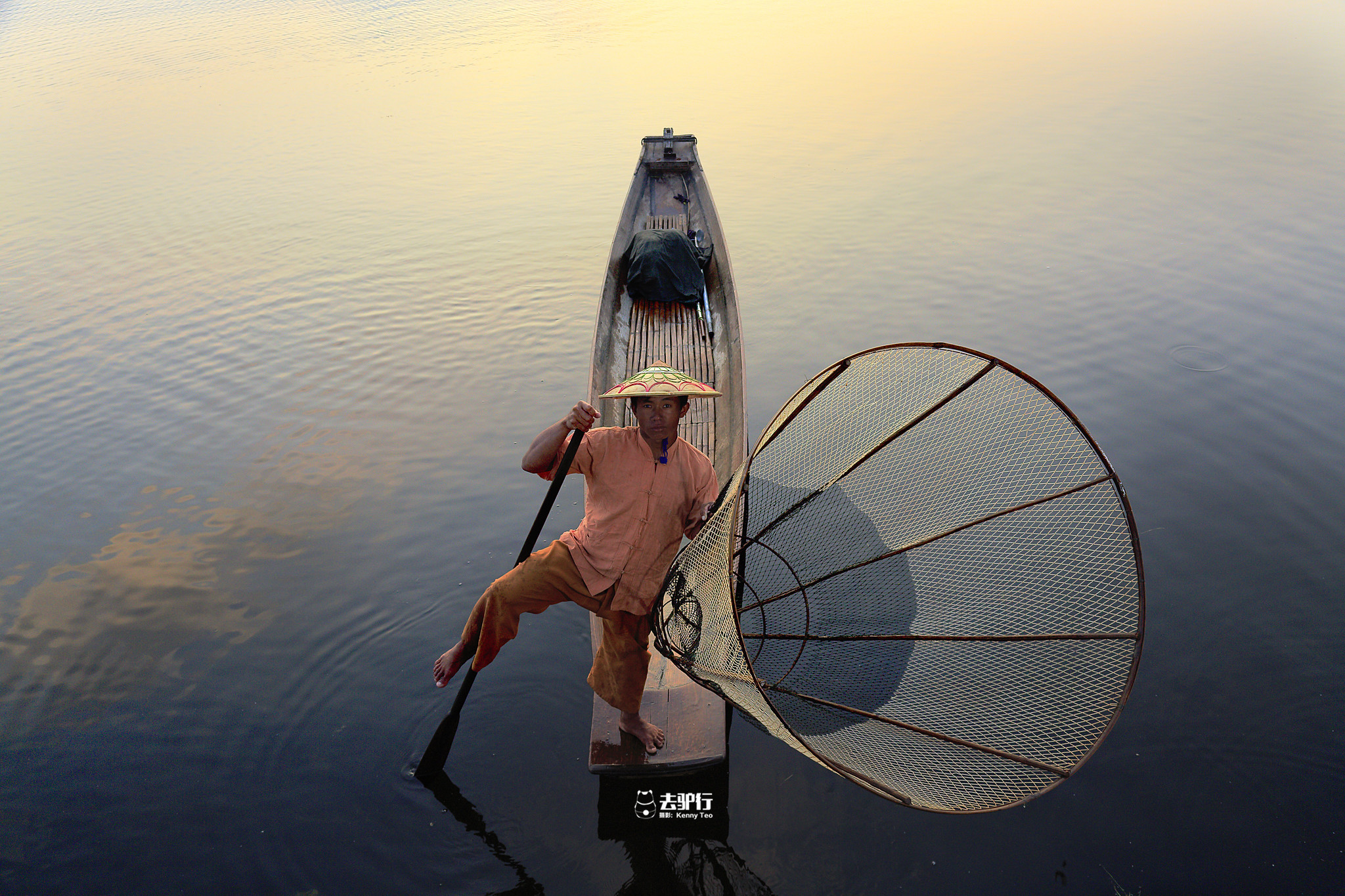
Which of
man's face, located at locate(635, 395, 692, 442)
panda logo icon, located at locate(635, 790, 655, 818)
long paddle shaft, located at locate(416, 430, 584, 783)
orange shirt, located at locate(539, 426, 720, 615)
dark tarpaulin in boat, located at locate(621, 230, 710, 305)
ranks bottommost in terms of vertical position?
panda logo icon, located at locate(635, 790, 655, 818)

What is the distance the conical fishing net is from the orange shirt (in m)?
0.17

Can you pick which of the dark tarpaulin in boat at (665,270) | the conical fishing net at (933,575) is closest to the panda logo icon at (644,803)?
the conical fishing net at (933,575)

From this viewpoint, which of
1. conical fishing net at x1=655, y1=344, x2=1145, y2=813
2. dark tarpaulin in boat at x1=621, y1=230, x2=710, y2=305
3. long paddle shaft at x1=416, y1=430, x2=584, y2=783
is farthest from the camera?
dark tarpaulin in boat at x1=621, y1=230, x2=710, y2=305

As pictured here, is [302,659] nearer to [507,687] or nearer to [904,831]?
[507,687]

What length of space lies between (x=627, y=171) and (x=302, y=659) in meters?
8.63

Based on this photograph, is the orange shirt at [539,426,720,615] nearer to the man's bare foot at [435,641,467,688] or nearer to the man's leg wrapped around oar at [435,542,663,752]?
the man's leg wrapped around oar at [435,542,663,752]

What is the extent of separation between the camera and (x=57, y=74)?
687 inches

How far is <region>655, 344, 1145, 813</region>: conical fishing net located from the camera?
285 cm

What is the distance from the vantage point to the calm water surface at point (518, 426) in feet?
10.4

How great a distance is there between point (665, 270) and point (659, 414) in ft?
10.8

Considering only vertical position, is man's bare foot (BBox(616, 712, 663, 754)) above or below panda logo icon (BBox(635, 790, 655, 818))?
above

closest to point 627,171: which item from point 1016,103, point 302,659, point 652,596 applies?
point 1016,103

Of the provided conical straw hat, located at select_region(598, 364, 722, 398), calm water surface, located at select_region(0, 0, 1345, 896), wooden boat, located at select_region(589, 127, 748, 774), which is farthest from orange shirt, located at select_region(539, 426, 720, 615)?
calm water surface, located at select_region(0, 0, 1345, 896)

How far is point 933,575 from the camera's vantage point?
3.23 metres
